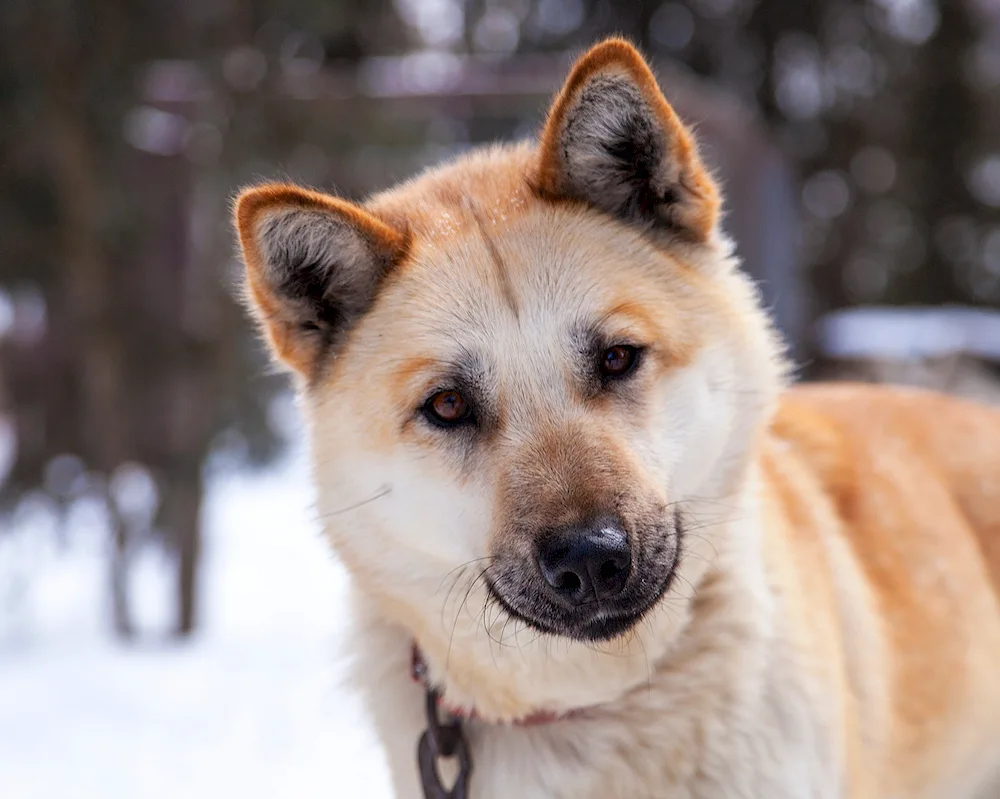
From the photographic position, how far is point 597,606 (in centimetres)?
153

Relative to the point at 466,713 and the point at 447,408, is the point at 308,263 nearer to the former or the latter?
the point at 447,408

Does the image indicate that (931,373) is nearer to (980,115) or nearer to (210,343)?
(210,343)

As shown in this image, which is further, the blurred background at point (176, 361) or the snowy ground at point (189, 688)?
the blurred background at point (176, 361)

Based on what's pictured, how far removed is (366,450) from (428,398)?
163 millimetres

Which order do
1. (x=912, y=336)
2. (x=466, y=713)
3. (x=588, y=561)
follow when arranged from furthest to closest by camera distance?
1. (x=912, y=336)
2. (x=466, y=713)
3. (x=588, y=561)

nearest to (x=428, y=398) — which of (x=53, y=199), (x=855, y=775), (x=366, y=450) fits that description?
(x=366, y=450)

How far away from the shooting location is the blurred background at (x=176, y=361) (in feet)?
11.9

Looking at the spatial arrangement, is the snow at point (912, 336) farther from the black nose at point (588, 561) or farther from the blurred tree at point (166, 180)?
the black nose at point (588, 561)

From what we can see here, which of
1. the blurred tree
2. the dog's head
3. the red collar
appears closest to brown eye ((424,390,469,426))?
the dog's head

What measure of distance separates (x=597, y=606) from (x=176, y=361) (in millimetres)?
3391

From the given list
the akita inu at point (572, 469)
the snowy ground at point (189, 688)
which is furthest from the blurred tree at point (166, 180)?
the akita inu at point (572, 469)

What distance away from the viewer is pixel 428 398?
178cm

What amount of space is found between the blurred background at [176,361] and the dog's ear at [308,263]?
1.57 meters

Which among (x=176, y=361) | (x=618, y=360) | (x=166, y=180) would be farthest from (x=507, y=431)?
(x=166, y=180)
